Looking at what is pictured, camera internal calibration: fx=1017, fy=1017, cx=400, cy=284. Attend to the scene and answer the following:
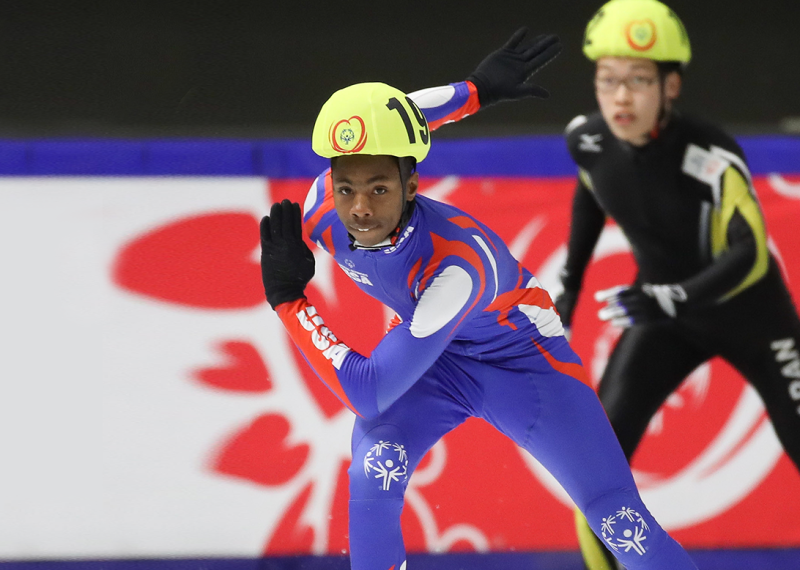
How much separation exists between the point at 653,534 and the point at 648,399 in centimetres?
99

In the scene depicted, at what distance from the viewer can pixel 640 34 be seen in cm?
352

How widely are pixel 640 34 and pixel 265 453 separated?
6.80 ft

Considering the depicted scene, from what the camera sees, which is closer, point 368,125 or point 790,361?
point 368,125

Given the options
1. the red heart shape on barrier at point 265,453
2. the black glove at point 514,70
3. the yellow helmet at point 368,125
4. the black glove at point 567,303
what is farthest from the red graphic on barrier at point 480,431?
the yellow helmet at point 368,125

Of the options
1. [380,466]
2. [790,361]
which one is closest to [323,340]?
[380,466]

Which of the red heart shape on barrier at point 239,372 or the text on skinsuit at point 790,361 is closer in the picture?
the text on skinsuit at point 790,361

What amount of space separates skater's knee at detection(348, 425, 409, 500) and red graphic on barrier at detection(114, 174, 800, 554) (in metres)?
1.22

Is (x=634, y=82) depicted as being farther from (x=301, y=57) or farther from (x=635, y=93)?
(x=301, y=57)

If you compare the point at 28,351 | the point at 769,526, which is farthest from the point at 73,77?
the point at 769,526

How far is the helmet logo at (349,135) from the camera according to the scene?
7.91 ft

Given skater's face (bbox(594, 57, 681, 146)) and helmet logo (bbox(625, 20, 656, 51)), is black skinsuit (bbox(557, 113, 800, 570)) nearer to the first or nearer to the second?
skater's face (bbox(594, 57, 681, 146))

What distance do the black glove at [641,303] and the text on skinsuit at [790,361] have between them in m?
0.39

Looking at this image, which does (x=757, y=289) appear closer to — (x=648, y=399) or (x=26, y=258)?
(x=648, y=399)

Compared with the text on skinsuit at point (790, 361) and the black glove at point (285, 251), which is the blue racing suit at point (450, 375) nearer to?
the black glove at point (285, 251)
